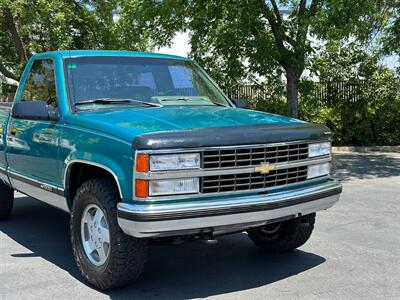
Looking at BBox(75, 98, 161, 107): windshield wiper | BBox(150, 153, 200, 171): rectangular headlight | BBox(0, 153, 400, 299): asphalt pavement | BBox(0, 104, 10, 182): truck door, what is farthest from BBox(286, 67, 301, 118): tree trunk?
BBox(150, 153, 200, 171): rectangular headlight

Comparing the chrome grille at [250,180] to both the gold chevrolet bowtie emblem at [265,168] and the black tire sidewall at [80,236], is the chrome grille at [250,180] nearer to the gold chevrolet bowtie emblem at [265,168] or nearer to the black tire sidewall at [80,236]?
the gold chevrolet bowtie emblem at [265,168]

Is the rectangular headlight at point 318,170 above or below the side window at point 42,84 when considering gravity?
below

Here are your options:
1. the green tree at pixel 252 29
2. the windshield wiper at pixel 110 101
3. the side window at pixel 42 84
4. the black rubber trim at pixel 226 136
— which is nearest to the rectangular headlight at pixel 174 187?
the black rubber trim at pixel 226 136

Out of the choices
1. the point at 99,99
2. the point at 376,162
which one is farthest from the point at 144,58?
the point at 376,162

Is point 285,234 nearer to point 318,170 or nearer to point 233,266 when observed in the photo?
point 233,266

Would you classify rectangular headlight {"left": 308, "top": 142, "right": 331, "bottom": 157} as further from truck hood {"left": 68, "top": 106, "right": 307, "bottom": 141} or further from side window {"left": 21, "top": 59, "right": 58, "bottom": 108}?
side window {"left": 21, "top": 59, "right": 58, "bottom": 108}

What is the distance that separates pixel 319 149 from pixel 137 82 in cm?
190

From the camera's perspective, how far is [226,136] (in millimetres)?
4059

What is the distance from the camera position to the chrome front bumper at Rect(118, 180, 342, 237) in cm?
381

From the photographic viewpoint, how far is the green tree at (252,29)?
1094 centimetres

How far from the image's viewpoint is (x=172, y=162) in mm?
3885

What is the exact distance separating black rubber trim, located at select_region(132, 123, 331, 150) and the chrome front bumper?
426 mm

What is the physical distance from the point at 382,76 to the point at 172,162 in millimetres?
14075

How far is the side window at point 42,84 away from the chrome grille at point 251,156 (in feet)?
6.50
